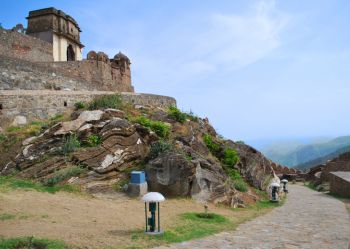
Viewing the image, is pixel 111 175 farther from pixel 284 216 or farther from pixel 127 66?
pixel 127 66

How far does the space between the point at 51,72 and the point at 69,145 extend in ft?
26.7

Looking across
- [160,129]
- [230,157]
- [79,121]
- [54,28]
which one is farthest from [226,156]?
[54,28]

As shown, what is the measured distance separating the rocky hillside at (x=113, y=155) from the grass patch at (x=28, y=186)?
314 millimetres

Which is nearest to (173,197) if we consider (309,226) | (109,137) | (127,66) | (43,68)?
(109,137)

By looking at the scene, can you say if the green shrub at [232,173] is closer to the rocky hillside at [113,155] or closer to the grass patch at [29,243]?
the rocky hillside at [113,155]

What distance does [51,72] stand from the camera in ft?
68.5

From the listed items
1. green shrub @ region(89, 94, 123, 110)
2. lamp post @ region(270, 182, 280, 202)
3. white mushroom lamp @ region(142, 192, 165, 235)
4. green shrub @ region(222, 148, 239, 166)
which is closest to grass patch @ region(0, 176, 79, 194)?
white mushroom lamp @ region(142, 192, 165, 235)

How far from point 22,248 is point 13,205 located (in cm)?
353

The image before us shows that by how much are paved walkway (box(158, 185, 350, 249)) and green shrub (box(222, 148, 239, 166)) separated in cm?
436

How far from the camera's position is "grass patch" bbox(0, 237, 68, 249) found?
273 inches

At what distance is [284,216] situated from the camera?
13.3 m

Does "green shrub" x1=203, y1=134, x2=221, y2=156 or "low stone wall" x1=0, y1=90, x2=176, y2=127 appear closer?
"low stone wall" x1=0, y1=90, x2=176, y2=127

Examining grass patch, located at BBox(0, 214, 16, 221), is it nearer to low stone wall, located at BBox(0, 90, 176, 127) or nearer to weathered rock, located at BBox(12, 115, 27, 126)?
low stone wall, located at BBox(0, 90, 176, 127)

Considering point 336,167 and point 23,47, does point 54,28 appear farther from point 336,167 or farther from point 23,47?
point 336,167
